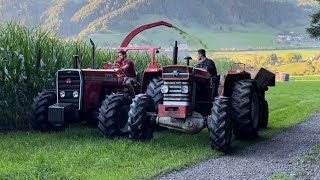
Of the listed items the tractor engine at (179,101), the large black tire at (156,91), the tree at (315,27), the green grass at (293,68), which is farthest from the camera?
the green grass at (293,68)

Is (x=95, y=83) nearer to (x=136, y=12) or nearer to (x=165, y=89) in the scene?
(x=165, y=89)

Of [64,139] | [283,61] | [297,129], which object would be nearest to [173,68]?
[64,139]

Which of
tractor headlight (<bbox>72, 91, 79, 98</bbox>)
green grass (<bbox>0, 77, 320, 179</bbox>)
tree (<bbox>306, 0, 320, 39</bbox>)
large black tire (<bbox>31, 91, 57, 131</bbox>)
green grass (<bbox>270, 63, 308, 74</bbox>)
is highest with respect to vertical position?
tree (<bbox>306, 0, 320, 39</bbox>)

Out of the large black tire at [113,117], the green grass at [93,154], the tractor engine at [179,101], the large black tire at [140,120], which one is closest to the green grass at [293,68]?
the green grass at [93,154]

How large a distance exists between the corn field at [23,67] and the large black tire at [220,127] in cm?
484

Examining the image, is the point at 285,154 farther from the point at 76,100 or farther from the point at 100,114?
the point at 76,100

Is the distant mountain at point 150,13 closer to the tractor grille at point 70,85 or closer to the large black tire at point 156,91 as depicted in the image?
the tractor grille at point 70,85

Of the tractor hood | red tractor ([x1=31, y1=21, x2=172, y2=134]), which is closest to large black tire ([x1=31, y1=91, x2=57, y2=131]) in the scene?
red tractor ([x1=31, y1=21, x2=172, y2=134])

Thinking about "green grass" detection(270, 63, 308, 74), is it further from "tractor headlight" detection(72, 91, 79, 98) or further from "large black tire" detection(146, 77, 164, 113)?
"tractor headlight" detection(72, 91, 79, 98)

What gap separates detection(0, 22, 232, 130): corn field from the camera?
14.1 metres

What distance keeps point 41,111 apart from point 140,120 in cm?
Result: 265

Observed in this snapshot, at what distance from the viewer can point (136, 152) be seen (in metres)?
10.8

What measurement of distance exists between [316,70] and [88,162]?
2444 inches

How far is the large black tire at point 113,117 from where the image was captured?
12.4 m
